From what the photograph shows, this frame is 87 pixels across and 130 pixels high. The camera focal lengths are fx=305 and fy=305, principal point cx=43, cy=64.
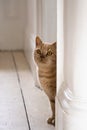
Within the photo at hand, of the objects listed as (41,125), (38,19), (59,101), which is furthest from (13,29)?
(59,101)

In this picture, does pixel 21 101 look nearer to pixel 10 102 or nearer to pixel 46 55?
pixel 10 102

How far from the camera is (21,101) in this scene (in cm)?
223

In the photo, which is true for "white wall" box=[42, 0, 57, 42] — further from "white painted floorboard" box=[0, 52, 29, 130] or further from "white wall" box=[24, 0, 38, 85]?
"white painted floorboard" box=[0, 52, 29, 130]

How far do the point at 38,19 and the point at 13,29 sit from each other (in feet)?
5.35

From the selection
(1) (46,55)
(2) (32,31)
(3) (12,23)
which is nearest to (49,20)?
(2) (32,31)

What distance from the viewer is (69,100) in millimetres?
1123

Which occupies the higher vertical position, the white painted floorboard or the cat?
the cat

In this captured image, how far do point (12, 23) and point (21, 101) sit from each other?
7.03ft

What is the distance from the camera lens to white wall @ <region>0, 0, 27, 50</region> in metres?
4.14

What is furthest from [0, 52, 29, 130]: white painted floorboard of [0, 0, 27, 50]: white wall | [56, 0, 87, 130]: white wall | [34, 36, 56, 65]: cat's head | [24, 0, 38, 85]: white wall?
[0, 0, 27, 50]: white wall

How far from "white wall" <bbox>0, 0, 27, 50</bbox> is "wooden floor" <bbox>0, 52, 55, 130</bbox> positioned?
89 centimetres

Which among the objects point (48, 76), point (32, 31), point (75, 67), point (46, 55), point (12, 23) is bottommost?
point (12, 23)

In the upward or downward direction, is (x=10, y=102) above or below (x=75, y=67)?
below

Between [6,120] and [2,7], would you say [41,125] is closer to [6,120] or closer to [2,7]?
[6,120]
